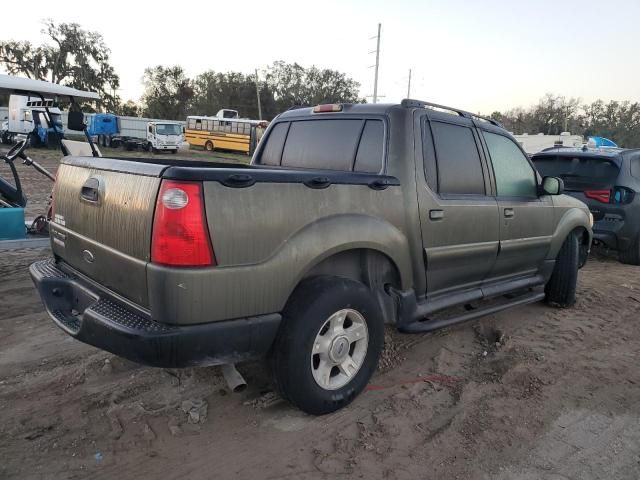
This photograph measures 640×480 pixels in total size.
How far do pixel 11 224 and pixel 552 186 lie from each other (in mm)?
5441

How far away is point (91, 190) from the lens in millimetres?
2879

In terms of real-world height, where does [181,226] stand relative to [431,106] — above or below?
below

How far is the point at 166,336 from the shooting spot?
234 centimetres

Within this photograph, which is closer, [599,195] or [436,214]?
[436,214]

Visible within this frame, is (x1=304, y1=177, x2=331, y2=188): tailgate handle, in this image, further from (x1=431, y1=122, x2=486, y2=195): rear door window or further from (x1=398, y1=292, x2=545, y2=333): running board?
(x1=398, y1=292, x2=545, y2=333): running board

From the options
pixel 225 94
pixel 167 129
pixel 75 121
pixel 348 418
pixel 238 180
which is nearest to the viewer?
pixel 238 180

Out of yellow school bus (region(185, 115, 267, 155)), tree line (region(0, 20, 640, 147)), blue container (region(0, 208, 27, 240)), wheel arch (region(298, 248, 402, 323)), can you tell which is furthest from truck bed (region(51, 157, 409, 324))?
tree line (region(0, 20, 640, 147))

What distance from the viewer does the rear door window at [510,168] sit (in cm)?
422

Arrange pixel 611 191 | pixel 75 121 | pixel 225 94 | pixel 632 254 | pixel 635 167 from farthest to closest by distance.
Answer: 1. pixel 225 94
2. pixel 635 167
3. pixel 632 254
4. pixel 611 191
5. pixel 75 121

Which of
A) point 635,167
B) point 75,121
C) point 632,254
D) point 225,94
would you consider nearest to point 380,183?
point 75,121

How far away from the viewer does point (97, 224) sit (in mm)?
2812

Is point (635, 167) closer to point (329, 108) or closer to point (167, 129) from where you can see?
point (329, 108)

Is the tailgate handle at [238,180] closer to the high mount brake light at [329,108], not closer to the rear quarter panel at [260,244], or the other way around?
the rear quarter panel at [260,244]

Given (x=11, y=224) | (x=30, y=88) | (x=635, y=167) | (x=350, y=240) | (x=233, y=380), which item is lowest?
(x=233, y=380)
